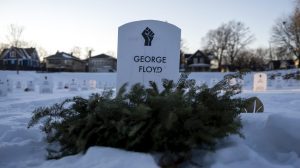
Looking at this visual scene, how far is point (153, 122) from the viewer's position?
3.44 metres

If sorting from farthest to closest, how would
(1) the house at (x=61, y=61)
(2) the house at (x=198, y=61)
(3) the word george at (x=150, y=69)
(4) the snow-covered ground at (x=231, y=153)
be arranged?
1. (1) the house at (x=61, y=61)
2. (2) the house at (x=198, y=61)
3. (3) the word george at (x=150, y=69)
4. (4) the snow-covered ground at (x=231, y=153)

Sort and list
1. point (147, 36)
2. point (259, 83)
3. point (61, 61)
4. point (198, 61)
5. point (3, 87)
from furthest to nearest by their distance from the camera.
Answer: point (61, 61), point (198, 61), point (259, 83), point (3, 87), point (147, 36)

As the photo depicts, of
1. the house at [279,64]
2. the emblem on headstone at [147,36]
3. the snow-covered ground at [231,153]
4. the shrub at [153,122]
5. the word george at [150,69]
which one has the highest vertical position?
the house at [279,64]

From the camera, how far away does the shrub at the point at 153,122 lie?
327 cm

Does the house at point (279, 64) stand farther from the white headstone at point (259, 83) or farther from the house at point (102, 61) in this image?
the white headstone at point (259, 83)

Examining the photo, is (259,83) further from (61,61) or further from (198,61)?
(61,61)

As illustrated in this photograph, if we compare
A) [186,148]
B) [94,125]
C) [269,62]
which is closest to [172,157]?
[186,148]

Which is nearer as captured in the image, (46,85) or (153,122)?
(153,122)

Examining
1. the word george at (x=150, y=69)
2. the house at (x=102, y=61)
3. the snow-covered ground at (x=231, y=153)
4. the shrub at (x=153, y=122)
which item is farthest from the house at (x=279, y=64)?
the shrub at (x=153, y=122)

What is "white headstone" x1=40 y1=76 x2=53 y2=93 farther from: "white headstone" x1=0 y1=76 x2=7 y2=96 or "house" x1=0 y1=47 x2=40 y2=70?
"house" x1=0 y1=47 x2=40 y2=70

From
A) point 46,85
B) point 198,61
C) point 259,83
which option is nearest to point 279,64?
point 198,61

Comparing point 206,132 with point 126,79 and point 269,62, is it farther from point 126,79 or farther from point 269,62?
point 269,62

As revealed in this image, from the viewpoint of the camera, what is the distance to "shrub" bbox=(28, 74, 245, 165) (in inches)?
129

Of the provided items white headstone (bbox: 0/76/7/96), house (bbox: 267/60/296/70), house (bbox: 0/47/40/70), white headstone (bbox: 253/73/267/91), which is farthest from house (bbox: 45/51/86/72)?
white headstone (bbox: 0/76/7/96)
